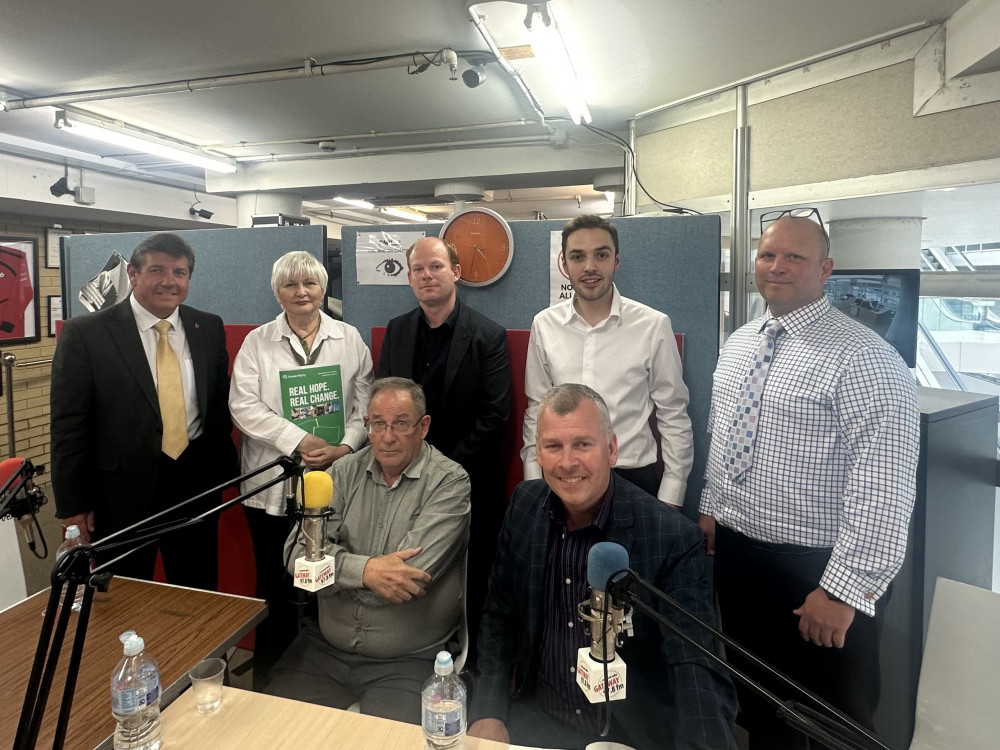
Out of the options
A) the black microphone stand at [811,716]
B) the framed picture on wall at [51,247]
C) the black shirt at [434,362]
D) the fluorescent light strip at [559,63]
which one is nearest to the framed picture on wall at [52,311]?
the framed picture on wall at [51,247]

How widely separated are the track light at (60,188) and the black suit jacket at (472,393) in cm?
532

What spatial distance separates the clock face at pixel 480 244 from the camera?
2.60 metres

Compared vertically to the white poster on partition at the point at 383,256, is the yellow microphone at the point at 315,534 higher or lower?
lower

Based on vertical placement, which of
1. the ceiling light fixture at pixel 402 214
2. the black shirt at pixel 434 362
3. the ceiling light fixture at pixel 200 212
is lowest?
the black shirt at pixel 434 362

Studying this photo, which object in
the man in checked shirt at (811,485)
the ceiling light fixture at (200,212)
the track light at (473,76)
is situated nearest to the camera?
the man in checked shirt at (811,485)

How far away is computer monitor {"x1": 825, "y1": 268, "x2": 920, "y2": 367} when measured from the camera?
6.79 ft

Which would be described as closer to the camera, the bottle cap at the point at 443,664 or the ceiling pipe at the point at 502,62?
the bottle cap at the point at 443,664

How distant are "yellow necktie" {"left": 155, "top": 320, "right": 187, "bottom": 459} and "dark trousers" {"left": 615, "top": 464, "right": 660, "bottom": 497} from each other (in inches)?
64.8

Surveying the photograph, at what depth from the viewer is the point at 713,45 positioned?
372cm

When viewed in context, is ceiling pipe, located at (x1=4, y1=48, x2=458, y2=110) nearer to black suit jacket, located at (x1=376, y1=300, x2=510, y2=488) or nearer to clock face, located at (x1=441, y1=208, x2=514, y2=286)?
clock face, located at (x1=441, y1=208, x2=514, y2=286)

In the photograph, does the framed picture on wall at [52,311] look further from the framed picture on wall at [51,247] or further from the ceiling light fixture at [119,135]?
the ceiling light fixture at [119,135]

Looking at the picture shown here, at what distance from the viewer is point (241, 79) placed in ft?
13.5

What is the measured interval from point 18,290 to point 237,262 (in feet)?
14.7

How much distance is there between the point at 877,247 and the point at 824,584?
3.28m
